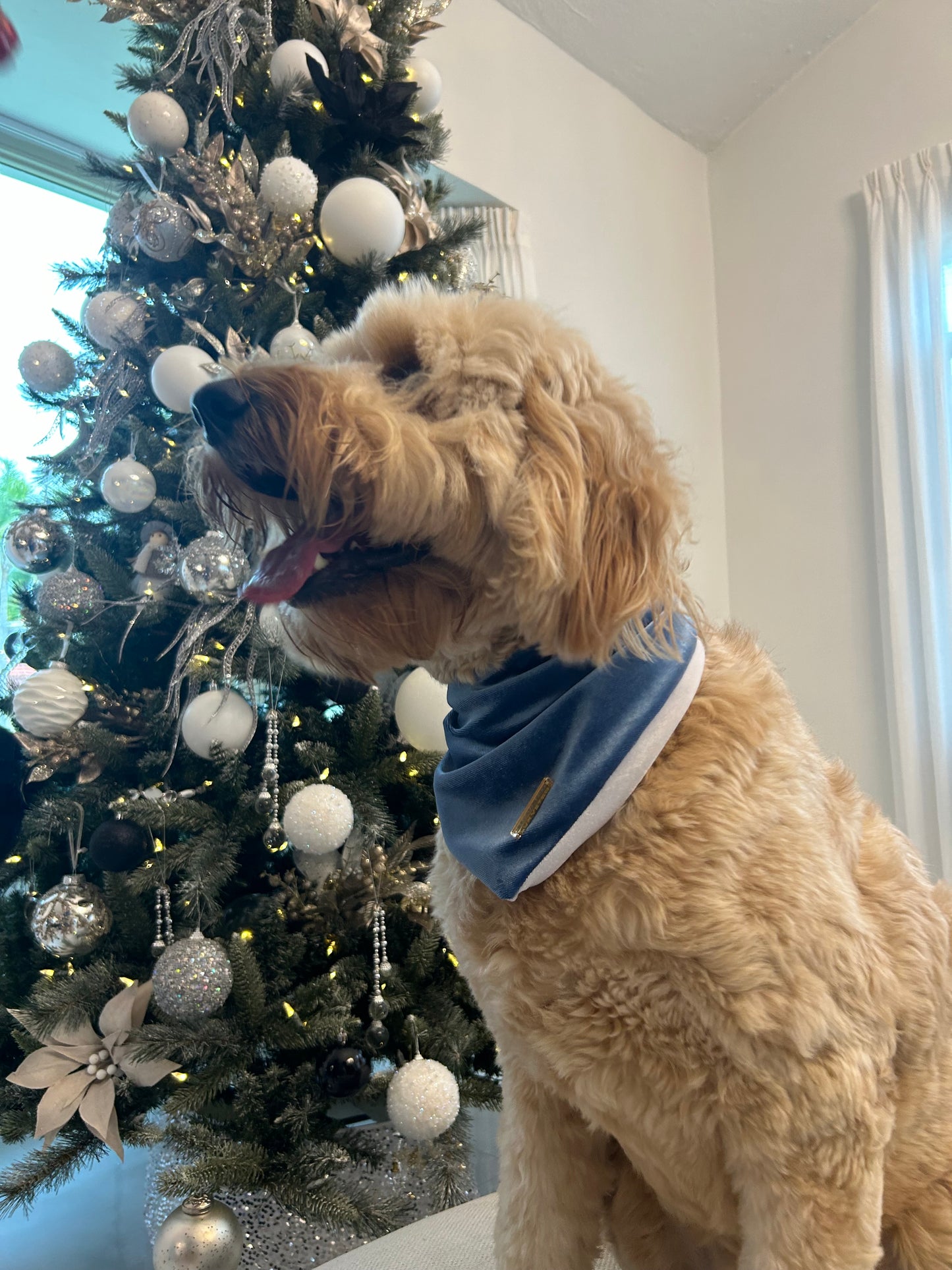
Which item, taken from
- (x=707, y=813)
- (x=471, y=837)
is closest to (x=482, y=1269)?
(x=471, y=837)

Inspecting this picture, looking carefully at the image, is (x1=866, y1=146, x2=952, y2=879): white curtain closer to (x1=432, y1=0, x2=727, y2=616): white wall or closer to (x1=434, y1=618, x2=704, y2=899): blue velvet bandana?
(x1=432, y1=0, x2=727, y2=616): white wall

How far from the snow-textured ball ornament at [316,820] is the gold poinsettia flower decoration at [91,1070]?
14.6 inches

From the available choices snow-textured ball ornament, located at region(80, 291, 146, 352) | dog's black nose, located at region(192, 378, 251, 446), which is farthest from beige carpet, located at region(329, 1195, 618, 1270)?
snow-textured ball ornament, located at region(80, 291, 146, 352)

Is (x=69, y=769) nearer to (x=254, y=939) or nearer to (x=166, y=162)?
(x=254, y=939)

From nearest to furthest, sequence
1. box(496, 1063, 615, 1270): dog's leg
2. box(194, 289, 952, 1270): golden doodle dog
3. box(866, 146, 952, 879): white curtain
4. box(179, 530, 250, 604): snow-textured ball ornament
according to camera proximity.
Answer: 1. box(194, 289, 952, 1270): golden doodle dog
2. box(496, 1063, 615, 1270): dog's leg
3. box(179, 530, 250, 604): snow-textured ball ornament
4. box(866, 146, 952, 879): white curtain

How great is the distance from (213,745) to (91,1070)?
0.55m

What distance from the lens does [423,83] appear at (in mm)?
1821

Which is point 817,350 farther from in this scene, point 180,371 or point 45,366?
point 45,366

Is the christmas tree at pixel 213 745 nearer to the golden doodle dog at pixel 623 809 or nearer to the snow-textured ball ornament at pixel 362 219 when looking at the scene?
the snow-textured ball ornament at pixel 362 219

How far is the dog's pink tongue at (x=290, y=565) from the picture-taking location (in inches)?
31.3

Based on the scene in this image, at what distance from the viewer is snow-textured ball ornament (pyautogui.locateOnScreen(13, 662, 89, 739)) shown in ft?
4.55

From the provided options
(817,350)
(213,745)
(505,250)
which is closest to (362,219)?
(213,745)

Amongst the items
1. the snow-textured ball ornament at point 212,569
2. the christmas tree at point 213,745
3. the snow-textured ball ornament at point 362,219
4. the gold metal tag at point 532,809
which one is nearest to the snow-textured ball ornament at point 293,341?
the christmas tree at point 213,745

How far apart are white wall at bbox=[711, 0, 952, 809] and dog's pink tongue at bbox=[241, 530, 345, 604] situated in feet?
8.16
